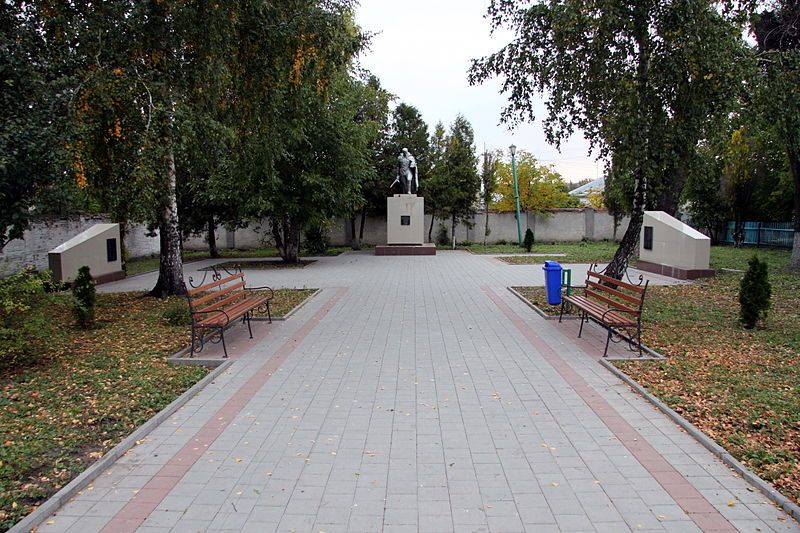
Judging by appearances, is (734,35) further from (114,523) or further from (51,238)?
(51,238)

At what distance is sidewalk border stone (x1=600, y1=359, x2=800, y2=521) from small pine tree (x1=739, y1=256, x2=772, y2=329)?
13.1 feet

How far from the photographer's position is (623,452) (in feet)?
14.3

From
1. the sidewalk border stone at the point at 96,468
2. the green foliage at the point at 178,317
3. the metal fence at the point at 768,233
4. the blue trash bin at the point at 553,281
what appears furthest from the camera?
the metal fence at the point at 768,233

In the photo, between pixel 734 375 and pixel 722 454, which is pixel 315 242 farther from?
pixel 722 454

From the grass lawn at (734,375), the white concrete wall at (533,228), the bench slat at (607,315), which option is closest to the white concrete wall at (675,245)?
the grass lawn at (734,375)

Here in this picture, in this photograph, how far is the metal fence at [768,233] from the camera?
25.4 m

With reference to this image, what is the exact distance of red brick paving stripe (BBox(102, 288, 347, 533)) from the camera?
3.46m

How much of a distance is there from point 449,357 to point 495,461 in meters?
3.03

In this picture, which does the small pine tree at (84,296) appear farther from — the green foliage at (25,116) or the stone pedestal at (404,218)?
the stone pedestal at (404,218)

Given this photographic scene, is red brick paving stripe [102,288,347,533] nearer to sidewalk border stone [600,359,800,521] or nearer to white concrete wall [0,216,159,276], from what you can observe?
sidewalk border stone [600,359,800,521]

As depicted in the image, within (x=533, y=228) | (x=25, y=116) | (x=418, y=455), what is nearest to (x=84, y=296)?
(x=25, y=116)

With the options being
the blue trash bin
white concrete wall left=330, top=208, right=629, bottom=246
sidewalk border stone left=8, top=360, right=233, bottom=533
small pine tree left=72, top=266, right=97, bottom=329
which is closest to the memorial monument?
white concrete wall left=330, top=208, right=629, bottom=246

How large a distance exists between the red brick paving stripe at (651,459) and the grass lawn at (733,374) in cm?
59

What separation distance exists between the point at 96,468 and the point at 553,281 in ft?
27.5
